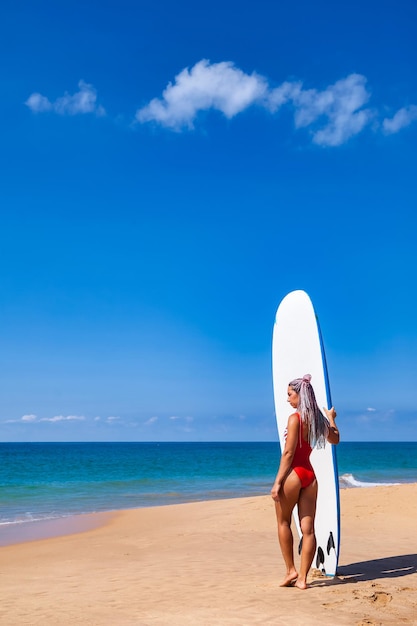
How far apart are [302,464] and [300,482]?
134 mm

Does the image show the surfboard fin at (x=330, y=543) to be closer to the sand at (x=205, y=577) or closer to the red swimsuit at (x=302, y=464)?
the sand at (x=205, y=577)

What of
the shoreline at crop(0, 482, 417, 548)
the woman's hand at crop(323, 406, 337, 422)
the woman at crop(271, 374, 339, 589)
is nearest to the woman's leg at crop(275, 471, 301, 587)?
the woman at crop(271, 374, 339, 589)

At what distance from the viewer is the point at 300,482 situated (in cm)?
477

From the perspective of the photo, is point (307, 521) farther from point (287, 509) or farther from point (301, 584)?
point (301, 584)

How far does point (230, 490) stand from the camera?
2097cm

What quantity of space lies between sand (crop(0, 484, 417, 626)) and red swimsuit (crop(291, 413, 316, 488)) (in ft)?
2.71

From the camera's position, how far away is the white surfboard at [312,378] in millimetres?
5359

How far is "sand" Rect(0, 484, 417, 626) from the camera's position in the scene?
4238 millimetres

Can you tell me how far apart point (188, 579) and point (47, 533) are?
6.13 metres

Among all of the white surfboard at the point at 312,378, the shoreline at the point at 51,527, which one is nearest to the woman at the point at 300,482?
the white surfboard at the point at 312,378

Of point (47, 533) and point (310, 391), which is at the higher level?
point (310, 391)

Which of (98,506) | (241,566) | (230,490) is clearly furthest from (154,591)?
(230,490)

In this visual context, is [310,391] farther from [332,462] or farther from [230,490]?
[230,490]

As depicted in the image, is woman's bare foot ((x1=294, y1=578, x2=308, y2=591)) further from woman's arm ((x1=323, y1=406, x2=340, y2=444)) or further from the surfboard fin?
woman's arm ((x1=323, y1=406, x2=340, y2=444))
